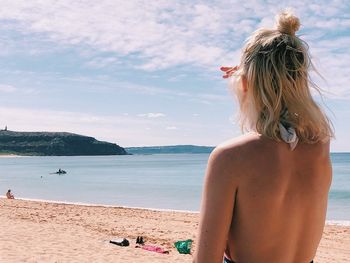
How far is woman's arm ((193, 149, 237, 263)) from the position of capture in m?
1.41

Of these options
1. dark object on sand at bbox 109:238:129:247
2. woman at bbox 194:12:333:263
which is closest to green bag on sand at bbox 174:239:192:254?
dark object on sand at bbox 109:238:129:247

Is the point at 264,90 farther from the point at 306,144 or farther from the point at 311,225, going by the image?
the point at 311,225

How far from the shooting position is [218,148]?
1.44 metres

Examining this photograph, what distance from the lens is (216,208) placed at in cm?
143

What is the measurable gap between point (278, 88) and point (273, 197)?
1.09ft

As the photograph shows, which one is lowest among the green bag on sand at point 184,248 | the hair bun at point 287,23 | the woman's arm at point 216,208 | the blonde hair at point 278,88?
the green bag on sand at point 184,248

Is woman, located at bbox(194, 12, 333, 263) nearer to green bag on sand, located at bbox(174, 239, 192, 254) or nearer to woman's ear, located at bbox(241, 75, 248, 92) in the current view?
woman's ear, located at bbox(241, 75, 248, 92)

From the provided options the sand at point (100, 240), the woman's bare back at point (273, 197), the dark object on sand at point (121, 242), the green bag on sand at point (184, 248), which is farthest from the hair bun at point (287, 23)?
the dark object on sand at point (121, 242)

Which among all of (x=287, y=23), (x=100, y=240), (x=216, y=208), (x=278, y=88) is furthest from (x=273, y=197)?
(x=100, y=240)

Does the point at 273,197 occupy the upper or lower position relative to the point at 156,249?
upper

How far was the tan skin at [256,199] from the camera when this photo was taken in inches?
56.0

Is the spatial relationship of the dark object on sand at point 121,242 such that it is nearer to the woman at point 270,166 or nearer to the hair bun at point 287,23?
the woman at point 270,166

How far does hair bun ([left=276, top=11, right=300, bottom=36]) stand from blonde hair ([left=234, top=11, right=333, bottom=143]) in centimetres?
2

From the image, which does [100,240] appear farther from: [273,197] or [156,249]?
[273,197]
